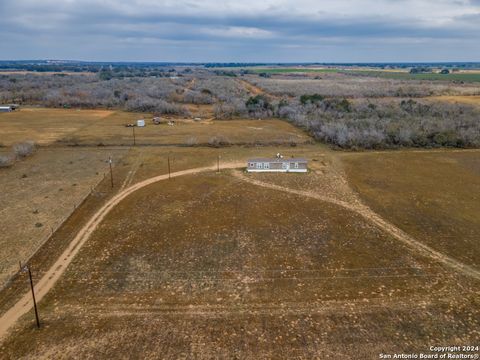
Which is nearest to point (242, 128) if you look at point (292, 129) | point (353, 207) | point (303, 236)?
point (292, 129)

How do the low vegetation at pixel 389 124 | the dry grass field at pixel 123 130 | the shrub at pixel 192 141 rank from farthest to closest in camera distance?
1. the dry grass field at pixel 123 130
2. the low vegetation at pixel 389 124
3. the shrub at pixel 192 141

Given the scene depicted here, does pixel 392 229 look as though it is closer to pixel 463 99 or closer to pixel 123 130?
pixel 123 130

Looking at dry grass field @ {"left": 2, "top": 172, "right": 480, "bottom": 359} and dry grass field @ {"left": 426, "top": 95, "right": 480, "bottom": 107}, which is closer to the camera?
dry grass field @ {"left": 2, "top": 172, "right": 480, "bottom": 359}

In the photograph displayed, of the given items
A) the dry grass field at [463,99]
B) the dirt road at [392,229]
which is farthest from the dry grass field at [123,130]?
the dry grass field at [463,99]

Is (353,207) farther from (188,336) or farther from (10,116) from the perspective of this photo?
(10,116)

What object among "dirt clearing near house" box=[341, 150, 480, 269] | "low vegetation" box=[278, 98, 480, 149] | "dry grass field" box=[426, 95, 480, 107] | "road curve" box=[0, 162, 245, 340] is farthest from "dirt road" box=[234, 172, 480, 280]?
"dry grass field" box=[426, 95, 480, 107]

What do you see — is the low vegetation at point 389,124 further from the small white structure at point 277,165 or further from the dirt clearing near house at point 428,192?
the small white structure at point 277,165

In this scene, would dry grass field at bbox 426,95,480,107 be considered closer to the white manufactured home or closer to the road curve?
the white manufactured home
